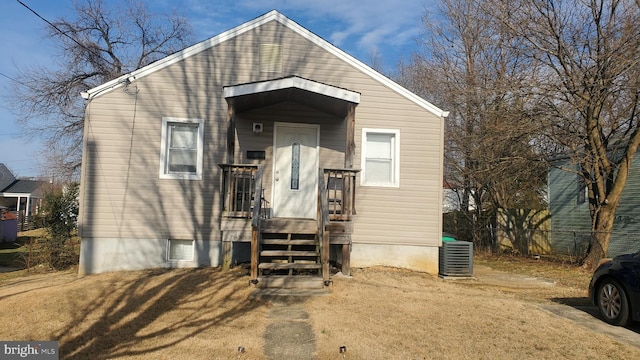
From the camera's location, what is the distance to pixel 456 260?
9578mm

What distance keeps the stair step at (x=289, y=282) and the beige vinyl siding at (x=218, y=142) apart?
2.73 meters

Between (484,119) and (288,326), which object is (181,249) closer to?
(288,326)

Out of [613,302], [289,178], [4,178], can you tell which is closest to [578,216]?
[613,302]

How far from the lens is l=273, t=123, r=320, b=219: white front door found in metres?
9.49

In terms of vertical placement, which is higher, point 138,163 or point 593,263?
point 138,163

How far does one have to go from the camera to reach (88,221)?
29.4 feet

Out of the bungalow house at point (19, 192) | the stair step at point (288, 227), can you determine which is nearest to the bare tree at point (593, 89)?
the stair step at point (288, 227)

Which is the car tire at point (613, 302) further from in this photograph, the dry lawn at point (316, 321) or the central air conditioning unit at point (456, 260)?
the central air conditioning unit at point (456, 260)

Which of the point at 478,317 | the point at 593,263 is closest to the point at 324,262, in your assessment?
the point at 478,317

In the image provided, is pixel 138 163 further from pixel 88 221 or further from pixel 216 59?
pixel 216 59

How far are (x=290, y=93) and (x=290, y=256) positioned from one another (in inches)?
134

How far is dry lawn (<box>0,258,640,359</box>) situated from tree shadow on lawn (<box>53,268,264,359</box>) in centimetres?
1

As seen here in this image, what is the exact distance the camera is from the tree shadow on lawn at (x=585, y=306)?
217 inches

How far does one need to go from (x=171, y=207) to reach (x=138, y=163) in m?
1.15
